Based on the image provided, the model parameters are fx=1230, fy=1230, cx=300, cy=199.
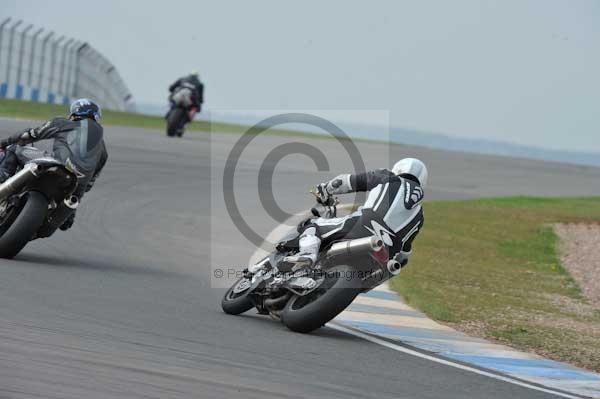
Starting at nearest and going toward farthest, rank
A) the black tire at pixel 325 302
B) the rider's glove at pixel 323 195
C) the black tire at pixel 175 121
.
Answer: the black tire at pixel 325 302 < the rider's glove at pixel 323 195 < the black tire at pixel 175 121

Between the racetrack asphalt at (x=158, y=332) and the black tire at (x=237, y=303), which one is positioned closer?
the racetrack asphalt at (x=158, y=332)

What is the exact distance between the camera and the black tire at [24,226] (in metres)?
10.1

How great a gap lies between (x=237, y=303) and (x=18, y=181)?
2.22 meters

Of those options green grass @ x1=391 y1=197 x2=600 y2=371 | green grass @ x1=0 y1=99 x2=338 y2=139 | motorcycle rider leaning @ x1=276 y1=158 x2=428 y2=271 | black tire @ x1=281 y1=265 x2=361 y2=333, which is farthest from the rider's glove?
green grass @ x1=0 y1=99 x2=338 y2=139

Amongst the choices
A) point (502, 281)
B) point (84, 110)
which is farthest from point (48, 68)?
point (84, 110)

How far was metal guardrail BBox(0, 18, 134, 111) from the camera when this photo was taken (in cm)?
3875

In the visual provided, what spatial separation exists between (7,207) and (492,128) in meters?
39.1

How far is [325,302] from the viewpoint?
8625 mm

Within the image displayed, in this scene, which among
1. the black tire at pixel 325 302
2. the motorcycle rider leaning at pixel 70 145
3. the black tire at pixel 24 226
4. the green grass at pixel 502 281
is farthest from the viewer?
the green grass at pixel 502 281

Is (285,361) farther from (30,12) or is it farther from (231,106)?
(30,12)

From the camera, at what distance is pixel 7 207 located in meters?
10.4

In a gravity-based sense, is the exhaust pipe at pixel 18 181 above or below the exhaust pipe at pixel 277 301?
above

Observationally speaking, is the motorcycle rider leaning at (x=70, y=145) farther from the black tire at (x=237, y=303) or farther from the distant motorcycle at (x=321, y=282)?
the distant motorcycle at (x=321, y=282)

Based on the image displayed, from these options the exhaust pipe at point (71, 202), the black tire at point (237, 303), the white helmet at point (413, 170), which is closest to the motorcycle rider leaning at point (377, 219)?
the white helmet at point (413, 170)
